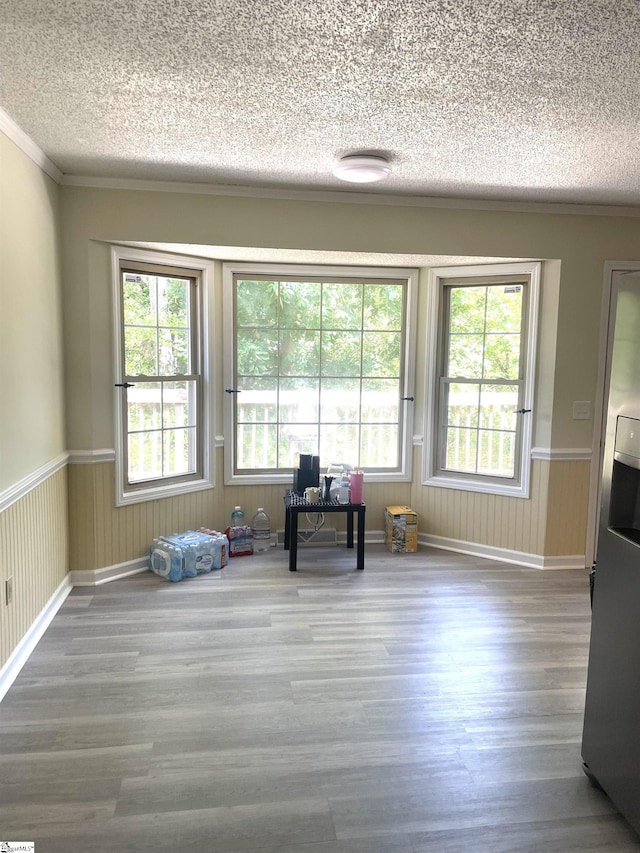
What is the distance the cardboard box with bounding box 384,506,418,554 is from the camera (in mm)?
4602

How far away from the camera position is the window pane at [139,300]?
400 cm

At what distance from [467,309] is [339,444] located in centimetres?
143

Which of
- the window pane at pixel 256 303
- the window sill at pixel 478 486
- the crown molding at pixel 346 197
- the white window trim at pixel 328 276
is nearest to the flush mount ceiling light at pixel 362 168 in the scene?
the crown molding at pixel 346 197

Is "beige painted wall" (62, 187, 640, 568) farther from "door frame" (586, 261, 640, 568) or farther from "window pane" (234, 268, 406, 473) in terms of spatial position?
"window pane" (234, 268, 406, 473)

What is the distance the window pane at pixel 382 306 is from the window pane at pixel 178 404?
1450mm

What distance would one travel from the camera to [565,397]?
4.26 metres

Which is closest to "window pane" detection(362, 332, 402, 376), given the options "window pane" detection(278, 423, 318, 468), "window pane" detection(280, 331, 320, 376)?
"window pane" detection(280, 331, 320, 376)

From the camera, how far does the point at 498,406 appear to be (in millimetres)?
4535

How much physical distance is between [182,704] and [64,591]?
1.47 m


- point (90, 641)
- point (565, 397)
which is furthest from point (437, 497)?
point (90, 641)

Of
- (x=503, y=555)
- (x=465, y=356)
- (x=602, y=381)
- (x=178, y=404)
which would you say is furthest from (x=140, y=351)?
(x=602, y=381)

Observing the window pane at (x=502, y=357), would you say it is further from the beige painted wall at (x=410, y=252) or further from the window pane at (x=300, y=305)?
the window pane at (x=300, y=305)

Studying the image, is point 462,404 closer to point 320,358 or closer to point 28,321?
Result: point 320,358

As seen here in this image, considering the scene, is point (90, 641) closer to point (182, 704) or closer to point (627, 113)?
point (182, 704)
